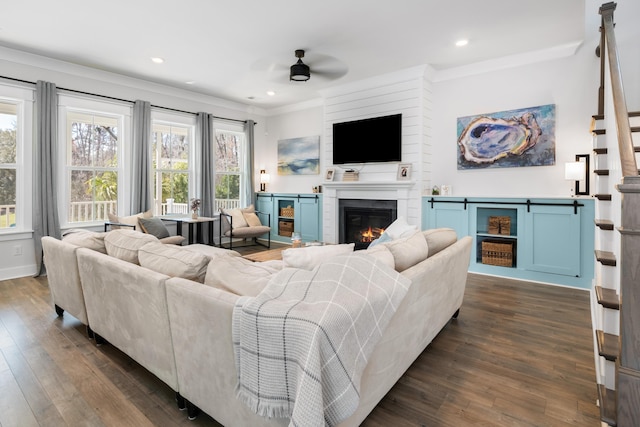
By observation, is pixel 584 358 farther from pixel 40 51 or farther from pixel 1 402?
pixel 40 51

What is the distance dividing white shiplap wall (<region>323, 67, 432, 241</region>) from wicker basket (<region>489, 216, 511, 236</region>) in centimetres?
95

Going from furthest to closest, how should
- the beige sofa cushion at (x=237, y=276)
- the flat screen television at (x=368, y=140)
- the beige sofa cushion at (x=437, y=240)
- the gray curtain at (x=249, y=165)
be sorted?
the gray curtain at (x=249, y=165)
the flat screen television at (x=368, y=140)
the beige sofa cushion at (x=437, y=240)
the beige sofa cushion at (x=237, y=276)

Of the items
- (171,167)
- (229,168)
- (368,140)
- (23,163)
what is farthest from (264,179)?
(23,163)

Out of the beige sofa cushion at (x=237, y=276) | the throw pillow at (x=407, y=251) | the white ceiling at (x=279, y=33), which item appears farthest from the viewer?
the white ceiling at (x=279, y=33)

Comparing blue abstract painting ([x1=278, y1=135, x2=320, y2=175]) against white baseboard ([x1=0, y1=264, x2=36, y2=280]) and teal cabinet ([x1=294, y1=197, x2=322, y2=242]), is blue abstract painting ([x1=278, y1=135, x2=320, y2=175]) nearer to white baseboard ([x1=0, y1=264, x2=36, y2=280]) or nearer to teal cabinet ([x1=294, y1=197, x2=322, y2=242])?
teal cabinet ([x1=294, y1=197, x2=322, y2=242])

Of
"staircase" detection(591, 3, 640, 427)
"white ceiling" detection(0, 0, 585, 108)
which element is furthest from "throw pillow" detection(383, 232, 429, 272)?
"white ceiling" detection(0, 0, 585, 108)

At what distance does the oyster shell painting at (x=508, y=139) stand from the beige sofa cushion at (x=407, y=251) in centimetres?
303

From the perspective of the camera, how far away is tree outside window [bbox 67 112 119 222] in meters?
4.91

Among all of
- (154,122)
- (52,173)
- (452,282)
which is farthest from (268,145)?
(452,282)

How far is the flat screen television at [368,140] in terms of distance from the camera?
5.20 meters

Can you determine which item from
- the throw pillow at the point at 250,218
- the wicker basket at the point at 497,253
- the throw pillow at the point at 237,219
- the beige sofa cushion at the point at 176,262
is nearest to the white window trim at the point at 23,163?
the throw pillow at the point at 237,219

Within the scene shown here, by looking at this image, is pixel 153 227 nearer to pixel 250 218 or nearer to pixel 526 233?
pixel 250 218

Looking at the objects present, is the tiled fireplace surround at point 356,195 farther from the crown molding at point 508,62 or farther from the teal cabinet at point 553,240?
the crown molding at point 508,62

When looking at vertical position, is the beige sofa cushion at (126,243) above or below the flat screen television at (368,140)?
below
